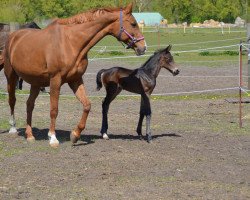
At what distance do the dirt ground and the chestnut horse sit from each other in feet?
2.71

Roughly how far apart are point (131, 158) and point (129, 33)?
1980mm

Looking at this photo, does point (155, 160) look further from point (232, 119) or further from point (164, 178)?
point (232, 119)

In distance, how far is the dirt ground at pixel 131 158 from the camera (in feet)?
22.8

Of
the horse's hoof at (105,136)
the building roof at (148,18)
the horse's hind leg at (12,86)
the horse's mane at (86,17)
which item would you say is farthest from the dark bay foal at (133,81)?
the building roof at (148,18)

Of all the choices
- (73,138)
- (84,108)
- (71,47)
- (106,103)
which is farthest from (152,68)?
(73,138)

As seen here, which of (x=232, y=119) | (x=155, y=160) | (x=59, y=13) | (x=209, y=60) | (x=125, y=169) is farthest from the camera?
(x=59, y=13)

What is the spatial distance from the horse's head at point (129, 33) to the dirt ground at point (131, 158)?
1.49m

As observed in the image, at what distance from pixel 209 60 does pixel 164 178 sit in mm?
21816

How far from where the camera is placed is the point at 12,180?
750 cm

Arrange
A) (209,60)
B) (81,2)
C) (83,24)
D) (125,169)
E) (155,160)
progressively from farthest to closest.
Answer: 1. (81,2)
2. (209,60)
3. (83,24)
4. (155,160)
5. (125,169)

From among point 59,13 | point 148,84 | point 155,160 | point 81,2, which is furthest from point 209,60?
point 81,2

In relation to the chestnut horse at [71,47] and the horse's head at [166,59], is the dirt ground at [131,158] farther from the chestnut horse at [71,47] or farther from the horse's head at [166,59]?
the horse's head at [166,59]

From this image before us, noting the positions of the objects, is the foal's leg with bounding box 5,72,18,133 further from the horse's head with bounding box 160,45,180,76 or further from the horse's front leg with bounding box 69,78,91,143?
the horse's head with bounding box 160,45,180,76

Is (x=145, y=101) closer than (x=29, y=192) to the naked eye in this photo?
No
